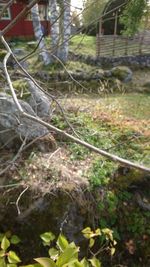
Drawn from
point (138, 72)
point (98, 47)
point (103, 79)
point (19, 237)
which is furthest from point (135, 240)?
point (98, 47)

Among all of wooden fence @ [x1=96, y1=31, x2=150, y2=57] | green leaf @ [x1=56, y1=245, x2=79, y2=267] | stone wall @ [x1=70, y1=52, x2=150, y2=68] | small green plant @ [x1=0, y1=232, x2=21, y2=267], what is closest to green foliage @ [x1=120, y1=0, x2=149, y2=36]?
wooden fence @ [x1=96, y1=31, x2=150, y2=57]

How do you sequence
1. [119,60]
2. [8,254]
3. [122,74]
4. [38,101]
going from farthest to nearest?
[119,60] < [122,74] < [38,101] < [8,254]

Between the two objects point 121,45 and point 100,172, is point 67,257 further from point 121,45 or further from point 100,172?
point 121,45

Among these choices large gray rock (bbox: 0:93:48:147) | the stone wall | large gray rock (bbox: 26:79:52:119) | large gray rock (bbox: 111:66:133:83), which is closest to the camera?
large gray rock (bbox: 0:93:48:147)

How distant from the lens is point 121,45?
10.8 metres

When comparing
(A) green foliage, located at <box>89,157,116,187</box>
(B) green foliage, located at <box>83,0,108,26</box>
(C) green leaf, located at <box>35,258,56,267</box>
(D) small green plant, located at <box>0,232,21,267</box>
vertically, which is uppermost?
(B) green foliage, located at <box>83,0,108,26</box>

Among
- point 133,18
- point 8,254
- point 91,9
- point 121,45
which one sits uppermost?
point 91,9

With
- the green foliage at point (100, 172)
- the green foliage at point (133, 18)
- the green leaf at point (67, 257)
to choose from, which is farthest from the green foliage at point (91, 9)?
the green foliage at point (133, 18)

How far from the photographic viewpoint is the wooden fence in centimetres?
1027

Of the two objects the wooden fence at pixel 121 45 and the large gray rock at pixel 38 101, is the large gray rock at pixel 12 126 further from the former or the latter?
the wooden fence at pixel 121 45

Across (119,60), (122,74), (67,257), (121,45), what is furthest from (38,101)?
(121,45)

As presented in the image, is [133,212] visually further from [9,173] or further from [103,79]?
[103,79]

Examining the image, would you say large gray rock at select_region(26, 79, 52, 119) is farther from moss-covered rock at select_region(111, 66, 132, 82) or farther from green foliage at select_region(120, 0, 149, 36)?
green foliage at select_region(120, 0, 149, 36)

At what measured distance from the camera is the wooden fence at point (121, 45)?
10.3 m
